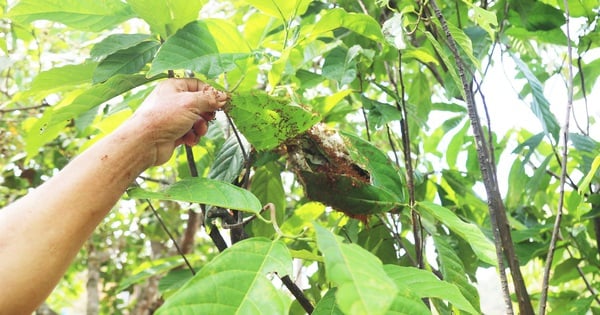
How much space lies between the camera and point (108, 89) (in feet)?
2.56

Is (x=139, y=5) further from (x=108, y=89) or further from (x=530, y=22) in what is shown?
(x=530, y=22)

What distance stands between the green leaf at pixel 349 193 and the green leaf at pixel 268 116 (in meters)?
0.07

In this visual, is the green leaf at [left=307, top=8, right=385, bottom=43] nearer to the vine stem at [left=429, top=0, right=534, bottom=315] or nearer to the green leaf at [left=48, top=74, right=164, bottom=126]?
the vine stem at [left=429, top=0, right=534, bottom=315]

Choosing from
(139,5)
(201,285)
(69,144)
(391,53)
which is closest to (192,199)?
(201,285)

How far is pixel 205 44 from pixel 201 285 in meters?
0.32

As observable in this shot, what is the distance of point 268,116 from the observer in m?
0.75

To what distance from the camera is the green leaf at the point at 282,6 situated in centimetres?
76

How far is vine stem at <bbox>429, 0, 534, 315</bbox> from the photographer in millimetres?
680

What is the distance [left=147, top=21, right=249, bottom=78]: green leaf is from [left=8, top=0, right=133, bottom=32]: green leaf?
4.4 inches

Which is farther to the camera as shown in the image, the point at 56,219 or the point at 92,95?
the point at 92,95

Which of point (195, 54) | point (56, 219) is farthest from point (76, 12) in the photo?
point (56, 219)

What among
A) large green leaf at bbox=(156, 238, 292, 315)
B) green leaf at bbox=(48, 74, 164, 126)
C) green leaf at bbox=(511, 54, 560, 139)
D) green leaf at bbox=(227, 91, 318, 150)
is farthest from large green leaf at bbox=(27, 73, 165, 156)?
green leaf at bbox=(511, 54, 560, 139)

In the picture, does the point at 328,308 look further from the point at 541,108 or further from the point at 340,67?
the point at 541,108

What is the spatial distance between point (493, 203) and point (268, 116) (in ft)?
0.88
